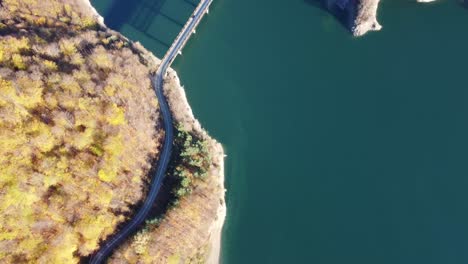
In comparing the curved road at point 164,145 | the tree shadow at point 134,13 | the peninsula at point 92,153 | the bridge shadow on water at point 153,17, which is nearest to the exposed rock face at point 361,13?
the curved road at point 164,145

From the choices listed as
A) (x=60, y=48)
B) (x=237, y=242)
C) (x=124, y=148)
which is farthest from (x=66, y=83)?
(x=237, y=242)

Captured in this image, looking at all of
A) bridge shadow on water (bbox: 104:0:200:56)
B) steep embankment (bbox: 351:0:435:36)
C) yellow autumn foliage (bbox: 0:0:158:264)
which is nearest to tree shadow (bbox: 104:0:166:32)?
bridge shadow on water (bbox: 104:0:200:56)

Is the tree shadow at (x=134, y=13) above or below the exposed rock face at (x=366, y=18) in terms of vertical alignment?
below

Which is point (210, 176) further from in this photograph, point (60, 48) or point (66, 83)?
point (60, 48)

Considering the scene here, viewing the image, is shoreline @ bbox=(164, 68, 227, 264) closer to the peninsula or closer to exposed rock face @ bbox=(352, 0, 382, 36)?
the peninsula

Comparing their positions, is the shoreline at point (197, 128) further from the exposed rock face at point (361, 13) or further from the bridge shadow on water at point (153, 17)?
the exposed rock face at point (361, 13)
